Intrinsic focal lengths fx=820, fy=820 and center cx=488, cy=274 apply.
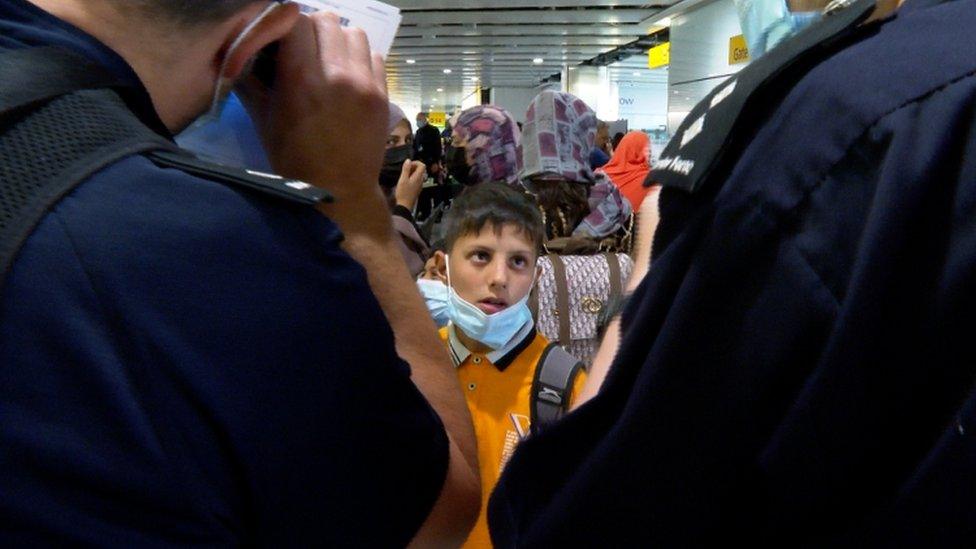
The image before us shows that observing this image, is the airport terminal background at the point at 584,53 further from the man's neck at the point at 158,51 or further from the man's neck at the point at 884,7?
the man's neck at the point at 158,51

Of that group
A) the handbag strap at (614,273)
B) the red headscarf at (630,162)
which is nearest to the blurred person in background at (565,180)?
the handbag strap at (614,273)

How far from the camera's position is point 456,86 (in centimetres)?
3105

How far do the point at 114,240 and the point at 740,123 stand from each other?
43 cm

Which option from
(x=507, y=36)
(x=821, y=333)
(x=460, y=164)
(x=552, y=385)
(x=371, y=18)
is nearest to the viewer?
(x=821, y=333)

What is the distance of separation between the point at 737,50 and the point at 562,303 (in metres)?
8.00

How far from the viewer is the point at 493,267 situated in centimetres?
226

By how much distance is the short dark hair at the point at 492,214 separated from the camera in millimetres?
→ 2311

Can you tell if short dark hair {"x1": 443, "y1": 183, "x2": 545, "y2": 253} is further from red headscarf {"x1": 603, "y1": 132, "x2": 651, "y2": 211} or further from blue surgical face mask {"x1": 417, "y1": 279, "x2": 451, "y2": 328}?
red headscarf {"x1": 603, "y1": 132, "x2": 651, "y2": 211}

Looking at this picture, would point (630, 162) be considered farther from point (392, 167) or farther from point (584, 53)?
point (584, 53)

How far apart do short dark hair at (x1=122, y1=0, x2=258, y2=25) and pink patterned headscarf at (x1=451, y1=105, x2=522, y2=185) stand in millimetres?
3325

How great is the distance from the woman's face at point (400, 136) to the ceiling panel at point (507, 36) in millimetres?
11025

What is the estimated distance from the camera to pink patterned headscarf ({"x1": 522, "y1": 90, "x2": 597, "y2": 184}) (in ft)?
11.0

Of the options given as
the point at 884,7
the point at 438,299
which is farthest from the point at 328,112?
the point at 438,299

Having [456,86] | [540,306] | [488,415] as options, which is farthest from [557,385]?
[456,86]
